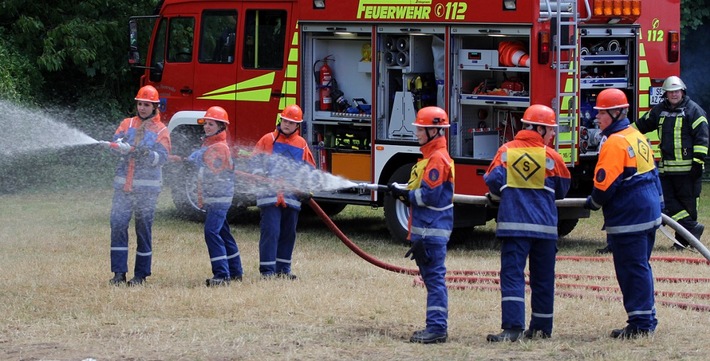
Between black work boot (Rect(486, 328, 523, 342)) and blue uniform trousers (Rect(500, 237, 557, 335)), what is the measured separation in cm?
3

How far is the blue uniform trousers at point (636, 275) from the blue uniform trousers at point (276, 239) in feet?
11.3

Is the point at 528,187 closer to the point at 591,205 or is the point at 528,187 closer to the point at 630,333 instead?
the point at 591,205

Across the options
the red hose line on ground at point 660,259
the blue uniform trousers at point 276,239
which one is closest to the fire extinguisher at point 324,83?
the blue uniform trousers at point 276,239

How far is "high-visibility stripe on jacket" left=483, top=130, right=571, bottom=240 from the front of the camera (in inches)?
322

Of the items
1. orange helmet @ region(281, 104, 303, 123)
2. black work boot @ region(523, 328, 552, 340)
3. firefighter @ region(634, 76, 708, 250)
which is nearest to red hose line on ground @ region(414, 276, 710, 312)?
black work boot @ region(523, 328, 552, 340)

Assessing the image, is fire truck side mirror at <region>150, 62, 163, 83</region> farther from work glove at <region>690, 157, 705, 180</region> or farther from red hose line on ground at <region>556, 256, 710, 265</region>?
work glove at <region>690, 157, 705, 180</region>

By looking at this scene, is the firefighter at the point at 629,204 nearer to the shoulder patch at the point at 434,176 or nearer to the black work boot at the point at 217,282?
the shoulder patch at the point at 434,176

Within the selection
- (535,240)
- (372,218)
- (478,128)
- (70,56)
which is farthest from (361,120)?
(70,56)

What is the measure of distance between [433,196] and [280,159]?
2.78 meters

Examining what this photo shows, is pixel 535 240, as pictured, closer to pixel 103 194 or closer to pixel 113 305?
pixel 113 305

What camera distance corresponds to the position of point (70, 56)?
19.4m

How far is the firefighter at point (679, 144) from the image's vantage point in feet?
41.9

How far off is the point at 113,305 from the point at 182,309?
1.84 feet

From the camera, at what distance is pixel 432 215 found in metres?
8.35
